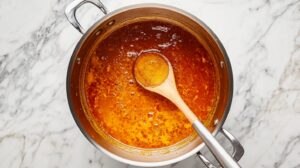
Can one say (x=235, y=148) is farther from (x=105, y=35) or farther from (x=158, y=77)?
(x=105, y=35)

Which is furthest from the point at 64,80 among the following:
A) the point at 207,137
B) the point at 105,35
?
the point at 207,137

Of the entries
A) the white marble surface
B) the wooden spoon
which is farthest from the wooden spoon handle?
the white marble surface

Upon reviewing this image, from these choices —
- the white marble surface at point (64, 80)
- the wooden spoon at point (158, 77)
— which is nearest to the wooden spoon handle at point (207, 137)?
the wooden spoon at point (158, 77)

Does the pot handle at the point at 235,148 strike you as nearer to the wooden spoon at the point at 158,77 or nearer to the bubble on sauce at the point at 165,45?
the wooden spoon at the point at 158,77

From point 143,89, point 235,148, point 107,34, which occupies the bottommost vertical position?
point 235,148

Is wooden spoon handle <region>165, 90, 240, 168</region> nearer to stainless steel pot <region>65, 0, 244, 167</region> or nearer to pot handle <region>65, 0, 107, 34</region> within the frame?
stainless steel pot <region>65, 0, 244, 167</region>

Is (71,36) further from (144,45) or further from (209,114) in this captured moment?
(209,114)
